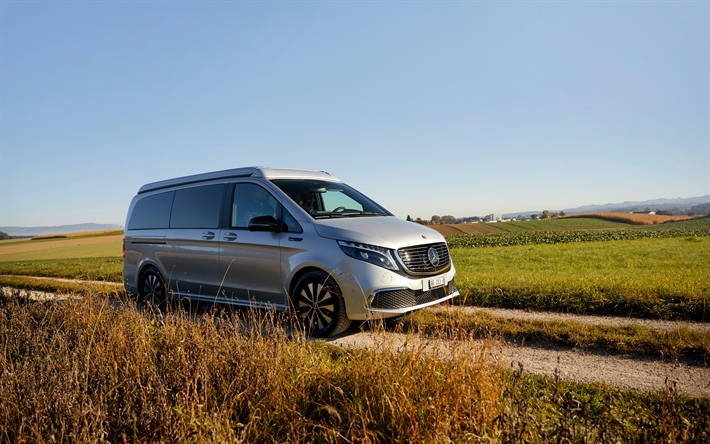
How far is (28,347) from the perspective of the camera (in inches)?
147

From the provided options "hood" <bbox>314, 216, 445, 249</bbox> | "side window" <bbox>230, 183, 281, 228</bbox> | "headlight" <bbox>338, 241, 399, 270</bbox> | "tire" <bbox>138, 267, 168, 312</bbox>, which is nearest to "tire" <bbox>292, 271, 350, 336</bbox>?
"headlight" <bbox>338, 241, 399, 270</bbox>

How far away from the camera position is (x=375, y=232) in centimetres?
505

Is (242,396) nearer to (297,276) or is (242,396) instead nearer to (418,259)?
(297,276)

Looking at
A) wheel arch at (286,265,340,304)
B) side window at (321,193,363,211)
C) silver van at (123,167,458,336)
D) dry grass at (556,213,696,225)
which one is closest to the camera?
silver van at (123,167,458,336)

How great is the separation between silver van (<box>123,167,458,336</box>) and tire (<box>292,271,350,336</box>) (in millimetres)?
13

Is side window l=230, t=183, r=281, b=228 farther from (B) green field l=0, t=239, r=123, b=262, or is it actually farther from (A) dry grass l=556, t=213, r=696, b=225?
(A) dry grass l=556, t=213, r=696, b=225

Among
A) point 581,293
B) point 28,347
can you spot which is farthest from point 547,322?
point 28,347

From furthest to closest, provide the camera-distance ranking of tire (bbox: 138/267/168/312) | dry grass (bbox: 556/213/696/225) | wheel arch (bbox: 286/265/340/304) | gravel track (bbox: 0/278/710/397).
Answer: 1. dry grass (bbox: 556/213/696/225)
2. tire (bbox: 138/267/168/312)
3. wheel arch (bbox: 286/265/340/304)
4. gravel track (bbox: 0/278/710/397)

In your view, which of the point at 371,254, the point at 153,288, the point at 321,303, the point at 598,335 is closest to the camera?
the point at 598,335

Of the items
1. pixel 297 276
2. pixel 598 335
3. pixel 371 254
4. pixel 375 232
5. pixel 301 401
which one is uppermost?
pixel 375 232

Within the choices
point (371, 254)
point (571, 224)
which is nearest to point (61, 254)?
point (371, 254)

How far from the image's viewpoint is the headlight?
15.7ft

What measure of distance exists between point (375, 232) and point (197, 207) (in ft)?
10.9

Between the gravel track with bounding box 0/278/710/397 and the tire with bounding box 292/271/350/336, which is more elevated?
the tire with bounding box 292/271/350/336
